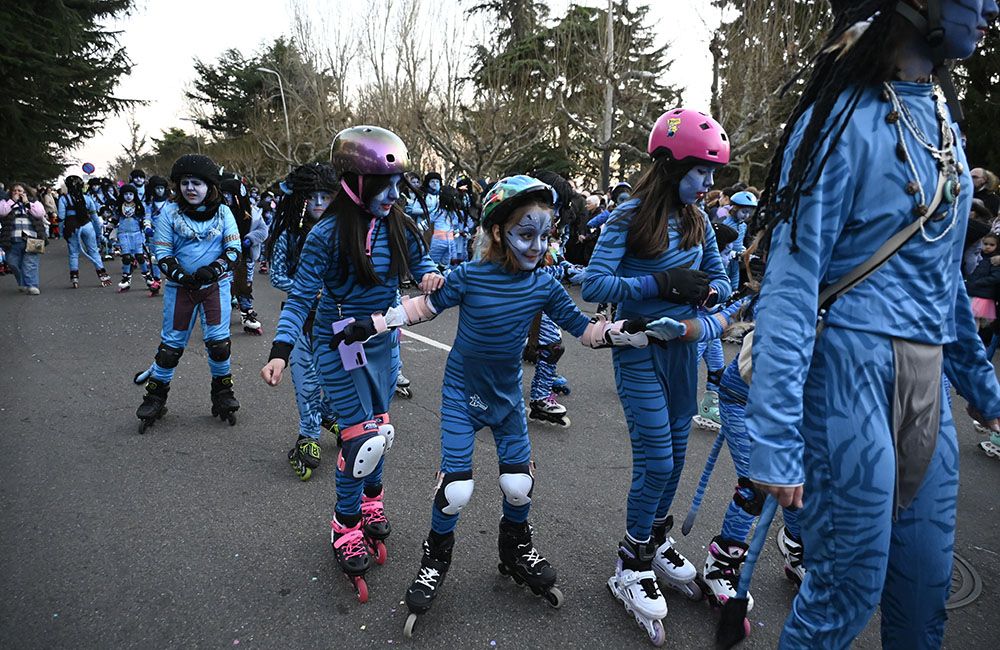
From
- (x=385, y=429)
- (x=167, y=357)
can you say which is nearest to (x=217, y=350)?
(x=167, y=357)

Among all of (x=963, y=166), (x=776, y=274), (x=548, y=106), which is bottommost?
(x=776, y=274)

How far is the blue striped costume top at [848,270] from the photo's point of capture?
152cm

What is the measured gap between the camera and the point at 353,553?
3.10 metres

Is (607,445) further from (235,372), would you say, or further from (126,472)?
(235,372)

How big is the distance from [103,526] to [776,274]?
3823 millimetres

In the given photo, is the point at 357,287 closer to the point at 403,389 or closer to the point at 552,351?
the point at 552,351

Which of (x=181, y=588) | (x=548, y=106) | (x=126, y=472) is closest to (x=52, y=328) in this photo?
(x=126, y=472)

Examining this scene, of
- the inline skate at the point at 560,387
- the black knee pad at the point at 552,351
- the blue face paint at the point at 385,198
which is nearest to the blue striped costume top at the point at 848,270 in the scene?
the blue face paint at the point at 385,198

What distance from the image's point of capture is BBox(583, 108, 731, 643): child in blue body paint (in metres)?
2.74

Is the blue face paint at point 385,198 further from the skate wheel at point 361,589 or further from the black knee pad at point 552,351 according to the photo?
the black knee pad at point 552,351

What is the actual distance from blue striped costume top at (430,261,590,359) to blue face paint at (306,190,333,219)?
231 cm

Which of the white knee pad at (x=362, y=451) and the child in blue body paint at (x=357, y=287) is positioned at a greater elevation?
the child in blue body paint at (x=357, y=287)

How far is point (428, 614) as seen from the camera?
114 inches

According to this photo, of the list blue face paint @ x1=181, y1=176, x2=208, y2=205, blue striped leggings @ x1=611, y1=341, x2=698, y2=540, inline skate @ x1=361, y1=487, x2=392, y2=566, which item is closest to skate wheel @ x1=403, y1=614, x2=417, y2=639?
inline skate @ x1=361, y1=487, x2=392, y2=566
